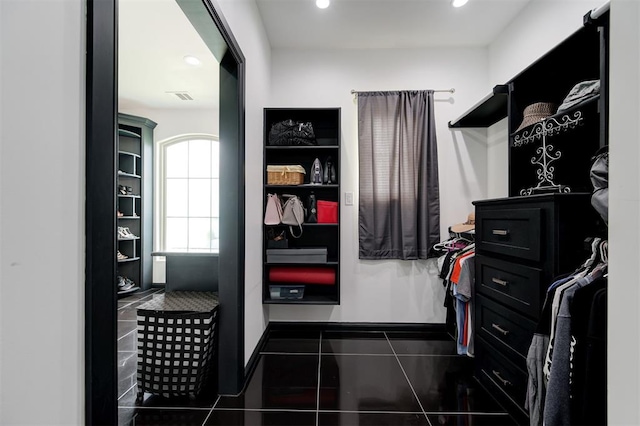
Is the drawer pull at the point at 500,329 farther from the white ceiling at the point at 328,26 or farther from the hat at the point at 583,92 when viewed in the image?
the white ceiling at the point at 328,26

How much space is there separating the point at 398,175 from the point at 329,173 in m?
0.67

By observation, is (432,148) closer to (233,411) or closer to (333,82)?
(333,82)

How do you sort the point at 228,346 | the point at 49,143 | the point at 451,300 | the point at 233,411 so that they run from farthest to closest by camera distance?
the point at 451,300 → the point at 228,346 → the point at 233,411 → the point at 49,143

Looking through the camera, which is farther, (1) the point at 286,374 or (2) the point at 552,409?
(1) the point at 286,374

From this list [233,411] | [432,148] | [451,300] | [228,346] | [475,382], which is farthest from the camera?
[432,148]

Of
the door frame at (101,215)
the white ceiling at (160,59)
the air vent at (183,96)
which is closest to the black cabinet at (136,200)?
the white ceiling at (160,59)

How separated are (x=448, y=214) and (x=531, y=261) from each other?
1.52 m

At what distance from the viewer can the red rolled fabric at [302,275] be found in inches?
110

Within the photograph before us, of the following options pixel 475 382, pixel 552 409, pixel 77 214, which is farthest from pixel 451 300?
pixel 77 214

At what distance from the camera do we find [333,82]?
10.2 feet

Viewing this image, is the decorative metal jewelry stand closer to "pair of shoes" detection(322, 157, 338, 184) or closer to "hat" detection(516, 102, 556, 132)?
"hat" detection(516, 102, 556, 132)

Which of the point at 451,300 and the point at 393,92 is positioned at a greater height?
the point at 393,92

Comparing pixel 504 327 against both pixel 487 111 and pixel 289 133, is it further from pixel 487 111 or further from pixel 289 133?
pixel 289 133

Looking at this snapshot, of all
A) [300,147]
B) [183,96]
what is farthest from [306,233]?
[183,96]
